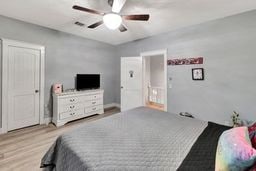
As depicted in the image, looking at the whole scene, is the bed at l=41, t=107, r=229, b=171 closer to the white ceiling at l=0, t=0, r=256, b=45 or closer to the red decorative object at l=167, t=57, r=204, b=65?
the red decorative object at l=167, t=57, r=204, b=65

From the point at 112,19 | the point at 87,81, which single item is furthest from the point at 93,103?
the point at 112,19

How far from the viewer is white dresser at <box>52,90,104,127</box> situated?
344 cm

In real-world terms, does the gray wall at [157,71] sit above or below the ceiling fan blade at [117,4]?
below

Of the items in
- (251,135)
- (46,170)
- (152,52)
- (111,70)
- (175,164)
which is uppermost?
(152,52)

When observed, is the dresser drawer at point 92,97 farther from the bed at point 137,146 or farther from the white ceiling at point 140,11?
the bed at point 137,146

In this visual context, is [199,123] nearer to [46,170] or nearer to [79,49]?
[46,170]

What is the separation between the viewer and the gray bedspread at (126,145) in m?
1.00

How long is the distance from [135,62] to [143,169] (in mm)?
3826

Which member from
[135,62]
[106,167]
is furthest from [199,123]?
[135,62]

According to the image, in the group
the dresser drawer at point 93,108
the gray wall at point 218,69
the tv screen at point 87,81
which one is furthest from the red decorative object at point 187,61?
the dresser drawer at point 93,108

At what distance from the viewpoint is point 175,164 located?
996mm

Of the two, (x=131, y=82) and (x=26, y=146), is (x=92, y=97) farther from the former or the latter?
(x=26, y=146)

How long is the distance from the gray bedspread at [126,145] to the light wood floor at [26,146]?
70 cm

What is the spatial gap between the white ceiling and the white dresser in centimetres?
187
